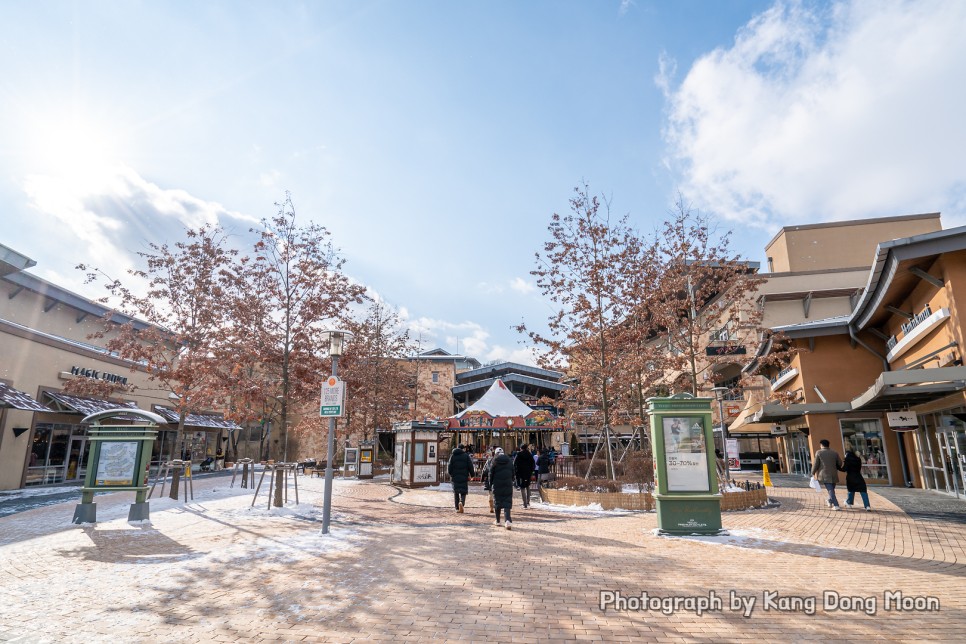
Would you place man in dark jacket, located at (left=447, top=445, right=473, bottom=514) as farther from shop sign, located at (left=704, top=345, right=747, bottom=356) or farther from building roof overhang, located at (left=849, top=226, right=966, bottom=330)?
building roof overhang, located at (left=849, top=226, right=966, bottom=330)

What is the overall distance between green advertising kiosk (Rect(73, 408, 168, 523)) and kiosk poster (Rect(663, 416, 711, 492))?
1081 centimetres

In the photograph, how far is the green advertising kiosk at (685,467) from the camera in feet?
31.3

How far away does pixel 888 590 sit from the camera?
5941mm

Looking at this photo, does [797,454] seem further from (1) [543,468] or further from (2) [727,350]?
(1) [543,468]

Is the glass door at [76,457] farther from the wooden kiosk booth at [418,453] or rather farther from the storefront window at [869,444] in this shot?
the storefront window at [869,444]

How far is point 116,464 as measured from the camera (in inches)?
453

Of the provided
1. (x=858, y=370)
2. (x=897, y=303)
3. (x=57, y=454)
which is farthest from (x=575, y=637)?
(x=57, y=454)

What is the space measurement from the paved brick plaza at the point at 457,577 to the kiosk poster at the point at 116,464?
890 mm

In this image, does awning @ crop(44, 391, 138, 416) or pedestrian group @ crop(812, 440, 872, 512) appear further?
awning @ crop(44, 391, 138, 416)

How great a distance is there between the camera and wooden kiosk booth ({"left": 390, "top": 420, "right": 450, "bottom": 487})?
21125mm

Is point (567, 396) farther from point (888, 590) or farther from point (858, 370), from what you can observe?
point (888, 590)

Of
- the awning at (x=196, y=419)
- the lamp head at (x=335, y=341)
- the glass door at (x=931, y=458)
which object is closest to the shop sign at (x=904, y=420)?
the glass door at (x=931, y=458)

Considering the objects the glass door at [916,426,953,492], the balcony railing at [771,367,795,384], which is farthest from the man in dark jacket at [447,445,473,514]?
the balcony railing at [771,367,795,384]

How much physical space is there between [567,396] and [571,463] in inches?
117
